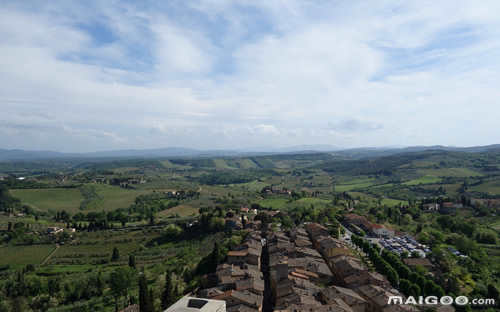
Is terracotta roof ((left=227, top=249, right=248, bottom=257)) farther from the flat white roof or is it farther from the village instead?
the flat white roof

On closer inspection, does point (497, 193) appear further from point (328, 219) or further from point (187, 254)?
point (187, 254)

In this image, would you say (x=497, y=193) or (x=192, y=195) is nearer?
(x=497, y=193)

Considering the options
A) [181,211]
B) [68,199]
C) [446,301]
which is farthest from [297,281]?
[68,199]

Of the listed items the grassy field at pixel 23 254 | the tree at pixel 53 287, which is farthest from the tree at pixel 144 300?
the grassy field at pixel 23 254

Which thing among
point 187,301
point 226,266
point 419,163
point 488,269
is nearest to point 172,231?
point 226,266

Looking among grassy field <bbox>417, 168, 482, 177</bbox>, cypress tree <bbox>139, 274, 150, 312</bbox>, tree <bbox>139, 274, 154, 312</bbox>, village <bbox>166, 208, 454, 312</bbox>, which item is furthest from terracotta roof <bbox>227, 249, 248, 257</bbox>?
grassy field <bbox>417, 168, 482, 177</bbox>
